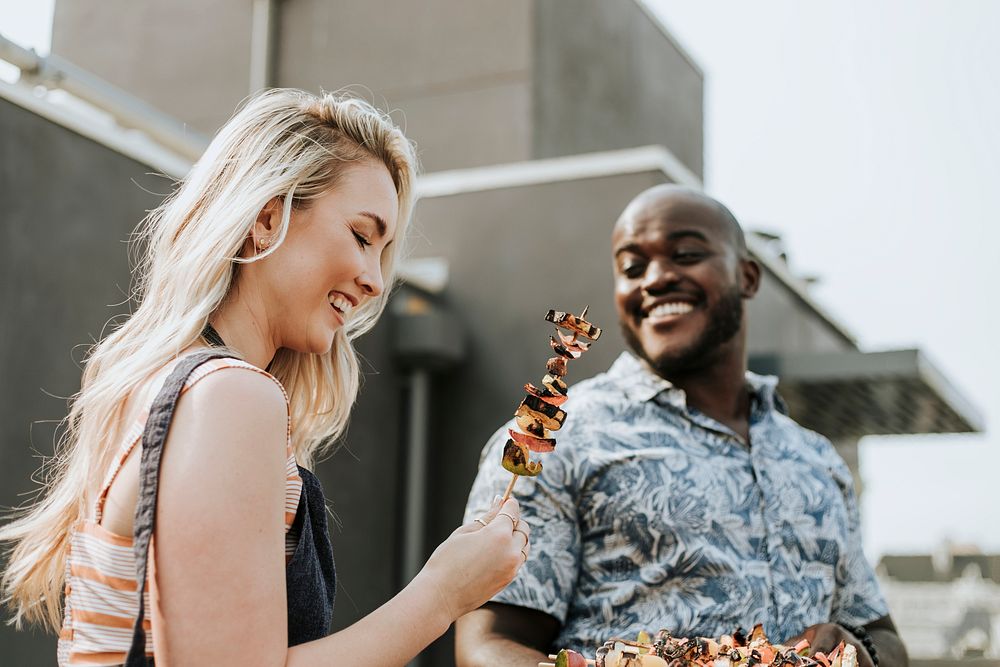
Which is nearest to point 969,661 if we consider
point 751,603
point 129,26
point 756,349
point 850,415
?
point 850,415

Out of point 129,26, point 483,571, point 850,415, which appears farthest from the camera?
point 129,26

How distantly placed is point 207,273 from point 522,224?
593 centimetres

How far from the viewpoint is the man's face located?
312 centimetres

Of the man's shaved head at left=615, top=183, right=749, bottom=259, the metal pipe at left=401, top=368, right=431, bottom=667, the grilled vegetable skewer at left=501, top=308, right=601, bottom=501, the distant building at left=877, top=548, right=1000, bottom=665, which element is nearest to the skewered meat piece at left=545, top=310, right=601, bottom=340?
the grilled vegetable skewer at left=501, top=308, right=601, bottom=501

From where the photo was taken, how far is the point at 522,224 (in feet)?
24.7

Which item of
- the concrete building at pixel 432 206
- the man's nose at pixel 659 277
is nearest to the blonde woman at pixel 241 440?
the man's nose at pixel 659 277

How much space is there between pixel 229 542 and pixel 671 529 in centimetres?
159

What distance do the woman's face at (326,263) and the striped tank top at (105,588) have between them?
221 millimetres

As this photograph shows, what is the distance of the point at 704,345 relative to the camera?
314 centimetres

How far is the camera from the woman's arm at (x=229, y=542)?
1396mm

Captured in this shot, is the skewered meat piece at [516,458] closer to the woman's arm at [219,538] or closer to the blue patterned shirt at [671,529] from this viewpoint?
the woman's arm at [219,538]

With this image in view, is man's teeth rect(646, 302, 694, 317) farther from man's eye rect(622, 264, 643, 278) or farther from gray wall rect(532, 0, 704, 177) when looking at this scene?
gray wall rect(532, 0, 704, 177)

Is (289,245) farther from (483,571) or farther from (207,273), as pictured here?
(483,571)

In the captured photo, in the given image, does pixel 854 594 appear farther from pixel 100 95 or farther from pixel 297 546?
pixel 100 95
